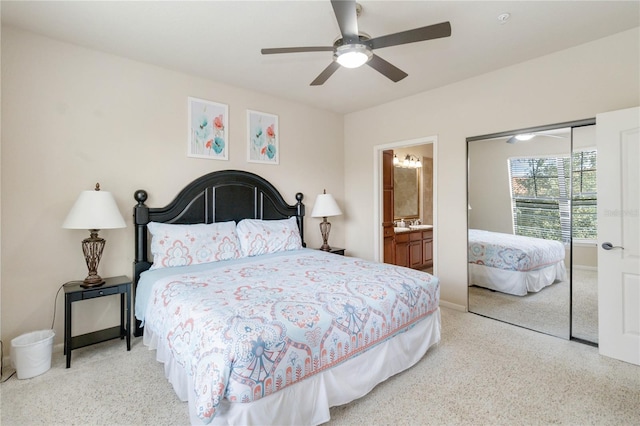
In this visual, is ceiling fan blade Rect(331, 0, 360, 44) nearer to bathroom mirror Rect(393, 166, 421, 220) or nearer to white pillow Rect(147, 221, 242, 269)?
white pillow Rect(147, 221, 242, 269)

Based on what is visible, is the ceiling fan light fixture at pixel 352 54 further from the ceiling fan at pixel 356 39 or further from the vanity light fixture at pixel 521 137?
the vanity light fixture at pixel 521 137

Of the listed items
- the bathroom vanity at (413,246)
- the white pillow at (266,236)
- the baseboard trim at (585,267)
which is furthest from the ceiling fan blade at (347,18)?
the bathroom vanity at (413,246)

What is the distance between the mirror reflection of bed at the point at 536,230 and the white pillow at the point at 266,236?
→ 216 centimetres

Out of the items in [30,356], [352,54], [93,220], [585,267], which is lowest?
[30,356]

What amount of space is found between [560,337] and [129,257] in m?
4.29

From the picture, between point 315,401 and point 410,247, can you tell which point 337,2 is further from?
point 410,247

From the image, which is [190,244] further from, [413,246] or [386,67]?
[413,246]

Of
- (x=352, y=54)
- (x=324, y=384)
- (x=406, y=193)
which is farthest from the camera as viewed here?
(x=406, y=193)

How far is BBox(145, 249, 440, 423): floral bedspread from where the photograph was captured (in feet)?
4.79

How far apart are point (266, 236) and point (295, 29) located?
2.08 metres

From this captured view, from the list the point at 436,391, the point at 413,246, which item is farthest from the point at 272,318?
the point at 413,246

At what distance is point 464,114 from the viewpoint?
3.65 m

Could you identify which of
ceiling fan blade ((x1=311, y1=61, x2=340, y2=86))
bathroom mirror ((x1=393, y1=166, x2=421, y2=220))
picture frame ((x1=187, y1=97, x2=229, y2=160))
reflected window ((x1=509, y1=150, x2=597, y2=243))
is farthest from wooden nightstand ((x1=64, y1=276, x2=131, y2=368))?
bathroom mirror ((x1=393, y1=166, x2=421, y2=220))

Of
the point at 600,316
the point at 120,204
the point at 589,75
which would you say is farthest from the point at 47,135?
the point at 600,316
